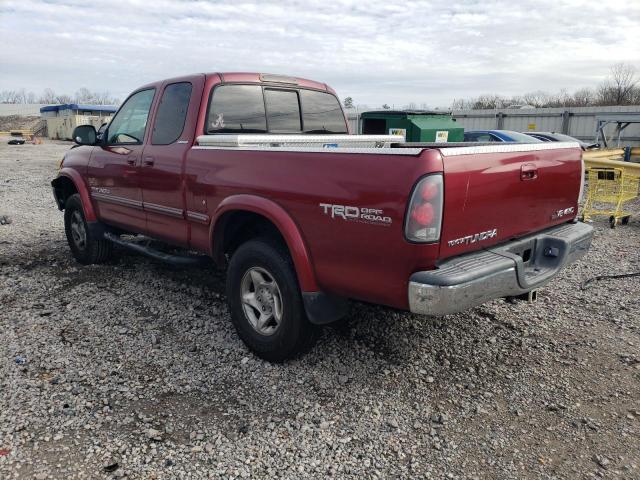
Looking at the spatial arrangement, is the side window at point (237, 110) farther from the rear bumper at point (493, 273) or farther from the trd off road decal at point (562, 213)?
the trd off road decal at point (562, 213)

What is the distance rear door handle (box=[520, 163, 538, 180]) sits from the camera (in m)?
3.26

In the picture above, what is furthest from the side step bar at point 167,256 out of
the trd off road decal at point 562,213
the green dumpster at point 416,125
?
the green dumpster at point 416,125

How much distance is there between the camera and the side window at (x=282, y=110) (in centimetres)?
462

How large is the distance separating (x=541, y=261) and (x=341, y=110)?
268cm

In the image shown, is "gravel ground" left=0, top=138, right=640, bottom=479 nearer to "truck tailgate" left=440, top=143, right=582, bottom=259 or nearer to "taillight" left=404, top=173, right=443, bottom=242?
"truck tailgate" left=440, top=143, right=582, bottom=259

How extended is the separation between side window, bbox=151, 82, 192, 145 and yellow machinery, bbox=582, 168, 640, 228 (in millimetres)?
6973

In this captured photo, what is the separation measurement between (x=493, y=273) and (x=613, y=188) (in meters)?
7.26

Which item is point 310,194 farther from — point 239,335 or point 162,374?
point 162,374

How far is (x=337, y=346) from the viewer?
157 inches

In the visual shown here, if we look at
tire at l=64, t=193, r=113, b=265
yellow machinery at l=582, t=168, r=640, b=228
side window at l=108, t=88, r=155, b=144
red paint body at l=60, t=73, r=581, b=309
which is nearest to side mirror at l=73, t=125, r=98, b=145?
side window at l=108, t=88, r=155, b=144

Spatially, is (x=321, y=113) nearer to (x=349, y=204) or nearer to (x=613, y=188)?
(x=349, y=204)

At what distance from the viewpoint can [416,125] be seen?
1132 cm

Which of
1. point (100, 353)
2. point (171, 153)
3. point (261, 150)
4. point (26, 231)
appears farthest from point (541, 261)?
point (26, 231)

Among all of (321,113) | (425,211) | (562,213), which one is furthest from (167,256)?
(562,213)
